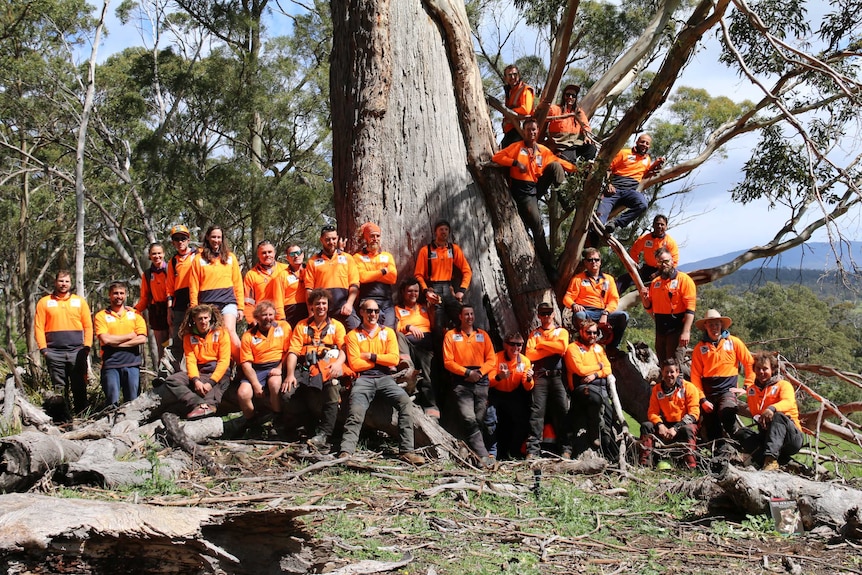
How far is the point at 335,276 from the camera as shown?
316 inches

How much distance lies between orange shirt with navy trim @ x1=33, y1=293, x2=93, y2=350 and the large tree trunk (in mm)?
2899

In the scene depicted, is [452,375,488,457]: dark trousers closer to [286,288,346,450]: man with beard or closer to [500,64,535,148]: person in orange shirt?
[286,288,346,450]: man with beard

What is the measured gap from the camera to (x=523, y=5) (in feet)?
44.2

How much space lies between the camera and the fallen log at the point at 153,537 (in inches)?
139

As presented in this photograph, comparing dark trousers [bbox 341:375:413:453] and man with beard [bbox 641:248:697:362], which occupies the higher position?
man with beard [bbox 641:248:697:362]

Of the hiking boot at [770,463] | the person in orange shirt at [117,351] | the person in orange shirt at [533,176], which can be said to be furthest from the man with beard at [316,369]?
the hiking boot at [770,463]

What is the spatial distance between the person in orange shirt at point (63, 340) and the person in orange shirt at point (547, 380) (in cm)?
454

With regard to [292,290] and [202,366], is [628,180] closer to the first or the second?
[292,290]

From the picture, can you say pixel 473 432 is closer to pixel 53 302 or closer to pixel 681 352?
pixel 681 352

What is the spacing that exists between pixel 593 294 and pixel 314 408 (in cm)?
328

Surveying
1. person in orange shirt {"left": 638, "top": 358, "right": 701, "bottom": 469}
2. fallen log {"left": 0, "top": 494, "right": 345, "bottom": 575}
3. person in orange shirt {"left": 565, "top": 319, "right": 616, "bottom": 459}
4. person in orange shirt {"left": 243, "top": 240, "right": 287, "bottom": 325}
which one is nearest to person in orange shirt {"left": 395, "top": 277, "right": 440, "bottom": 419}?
person in orange shirt {"left": 243, "top": 240, "right": 287, "bottom": 325}

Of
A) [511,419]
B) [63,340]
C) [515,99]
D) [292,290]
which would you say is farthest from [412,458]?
[515,99]

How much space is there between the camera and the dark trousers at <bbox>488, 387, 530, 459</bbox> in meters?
7.93

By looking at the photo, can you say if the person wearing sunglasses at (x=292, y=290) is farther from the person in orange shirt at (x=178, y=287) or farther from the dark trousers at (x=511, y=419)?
the dark trousers at (x=511, y=419)
